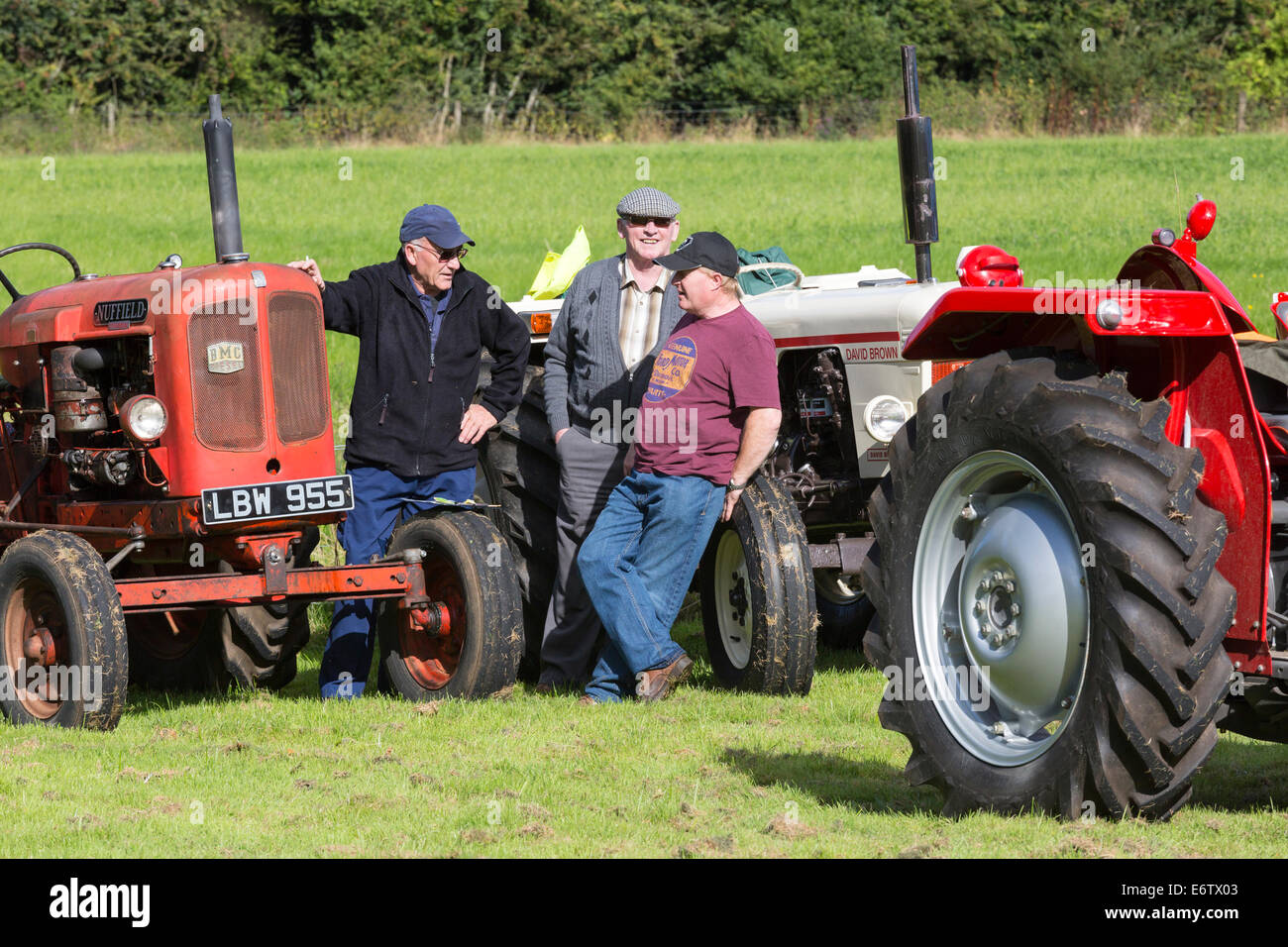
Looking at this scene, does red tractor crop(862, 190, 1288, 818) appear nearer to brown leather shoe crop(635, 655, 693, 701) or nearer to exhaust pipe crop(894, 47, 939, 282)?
brown leather shoe crop(635, 655, 693, 701)

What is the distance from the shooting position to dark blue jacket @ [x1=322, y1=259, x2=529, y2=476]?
22.0 feet

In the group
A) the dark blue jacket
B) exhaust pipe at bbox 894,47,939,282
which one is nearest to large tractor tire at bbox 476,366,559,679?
the dark blue jacket

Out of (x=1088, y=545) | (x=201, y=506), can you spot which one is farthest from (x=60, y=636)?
(x=1088, y=545)

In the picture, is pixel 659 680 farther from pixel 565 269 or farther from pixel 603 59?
pixel 603 59

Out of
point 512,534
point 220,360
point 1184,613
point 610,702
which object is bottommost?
point 610,702

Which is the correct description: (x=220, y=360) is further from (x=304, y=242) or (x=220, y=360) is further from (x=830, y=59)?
(x=830, y=59)

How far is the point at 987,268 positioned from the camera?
16.0 feet

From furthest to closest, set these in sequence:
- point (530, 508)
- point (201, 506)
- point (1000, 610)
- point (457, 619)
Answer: point (530, 508), point (457, 619), point (201, 506), point (1000, 610)

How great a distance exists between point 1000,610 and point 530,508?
3188mm

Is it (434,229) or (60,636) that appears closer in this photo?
(60,636)

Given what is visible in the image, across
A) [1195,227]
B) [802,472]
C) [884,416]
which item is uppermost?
[1195,227]

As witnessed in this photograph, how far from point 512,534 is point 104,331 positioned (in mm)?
1831
